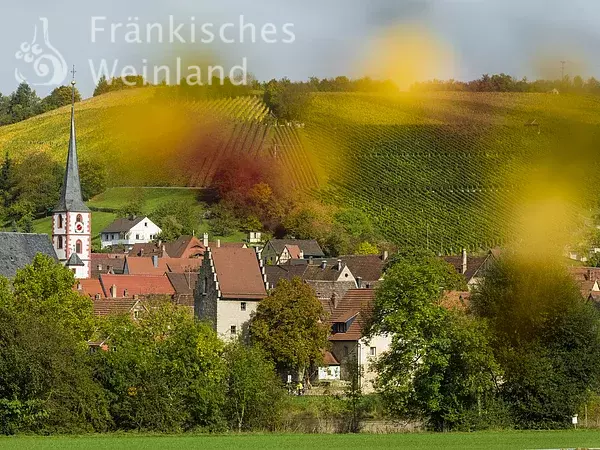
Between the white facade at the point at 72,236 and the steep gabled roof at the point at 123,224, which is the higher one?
the steep gabled roof at the point at 123,224

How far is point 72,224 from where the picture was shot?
111m

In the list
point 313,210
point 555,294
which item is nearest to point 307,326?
point 555,294

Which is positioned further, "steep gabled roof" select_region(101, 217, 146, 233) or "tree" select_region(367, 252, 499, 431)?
"steep gabled roof" select_region(101, 217, 146, 233)

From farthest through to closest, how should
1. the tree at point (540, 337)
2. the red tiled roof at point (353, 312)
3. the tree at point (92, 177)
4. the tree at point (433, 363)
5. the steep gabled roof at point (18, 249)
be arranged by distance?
1. the tree at point (92, 177)
2. the steep gabled roof at point (18, 249)
3. the red tiled roof at point (353, 312)
4. the tree at point (540, 337)
5. the tree at point (433, 363)

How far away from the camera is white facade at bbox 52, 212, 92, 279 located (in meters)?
110

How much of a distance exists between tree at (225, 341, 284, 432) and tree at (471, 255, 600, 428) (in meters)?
7.71

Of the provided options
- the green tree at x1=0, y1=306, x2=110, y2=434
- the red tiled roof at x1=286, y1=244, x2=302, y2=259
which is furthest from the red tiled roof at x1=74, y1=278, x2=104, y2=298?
the green tree at x1=0, y1=306, x2=110, y2=434

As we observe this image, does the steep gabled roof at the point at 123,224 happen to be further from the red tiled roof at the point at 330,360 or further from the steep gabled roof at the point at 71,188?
the red tiled roof at the point at 330,360

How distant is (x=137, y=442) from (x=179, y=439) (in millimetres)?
2514

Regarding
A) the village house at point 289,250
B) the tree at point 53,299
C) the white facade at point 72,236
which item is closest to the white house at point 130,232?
the village house at point 289,250

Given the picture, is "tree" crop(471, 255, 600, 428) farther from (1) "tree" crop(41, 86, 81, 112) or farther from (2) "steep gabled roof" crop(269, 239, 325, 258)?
(1) "tree" crop(41, 86, 81, 112)

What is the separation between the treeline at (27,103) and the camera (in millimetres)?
160875

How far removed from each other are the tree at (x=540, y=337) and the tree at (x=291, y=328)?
13.2 m

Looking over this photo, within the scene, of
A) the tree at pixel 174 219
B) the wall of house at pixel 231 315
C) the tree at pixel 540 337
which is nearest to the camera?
the tree at pixel 540 337
